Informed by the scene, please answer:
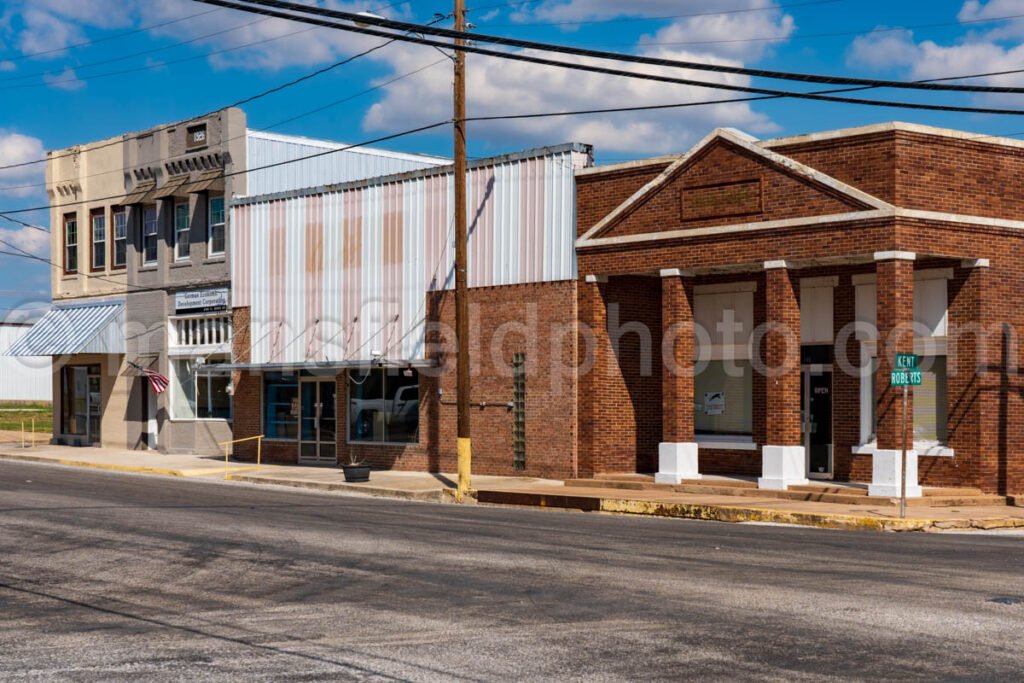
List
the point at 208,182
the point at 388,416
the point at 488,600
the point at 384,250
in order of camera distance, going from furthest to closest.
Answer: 1. the point at 208,182
2. the point at 384,250
3. the point at 388,416
4. the point at 488,600

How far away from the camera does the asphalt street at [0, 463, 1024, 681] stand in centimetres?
869

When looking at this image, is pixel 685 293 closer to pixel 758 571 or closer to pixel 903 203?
pixel 903 203

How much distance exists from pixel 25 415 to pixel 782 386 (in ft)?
180

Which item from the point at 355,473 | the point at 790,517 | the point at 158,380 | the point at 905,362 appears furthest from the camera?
the point at 158,380

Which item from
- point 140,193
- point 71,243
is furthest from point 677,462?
point 71,243

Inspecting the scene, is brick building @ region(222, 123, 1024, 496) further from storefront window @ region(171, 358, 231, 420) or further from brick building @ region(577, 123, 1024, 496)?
storefront window @ region(171, 358, 231, 420)

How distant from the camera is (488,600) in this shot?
11.4m

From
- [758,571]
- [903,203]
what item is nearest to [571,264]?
[903,203]

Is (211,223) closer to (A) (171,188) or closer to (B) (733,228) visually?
(A) (171,188)

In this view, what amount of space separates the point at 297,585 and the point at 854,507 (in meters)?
11.4

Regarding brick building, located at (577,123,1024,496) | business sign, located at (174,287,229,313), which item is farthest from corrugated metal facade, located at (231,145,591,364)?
brick building, located at (577,123,1024,496)

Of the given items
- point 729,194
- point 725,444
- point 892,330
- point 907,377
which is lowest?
point 725,444

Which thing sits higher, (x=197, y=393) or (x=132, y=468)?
Answer: (x=197, y=393)

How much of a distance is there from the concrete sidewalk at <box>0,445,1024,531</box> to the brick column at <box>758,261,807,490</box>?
2.52 ft
